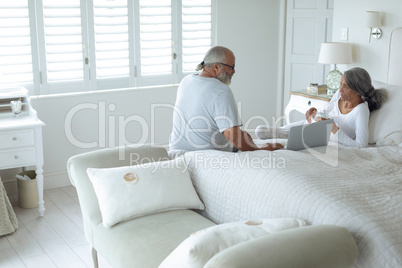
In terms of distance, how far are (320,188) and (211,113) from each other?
89cm

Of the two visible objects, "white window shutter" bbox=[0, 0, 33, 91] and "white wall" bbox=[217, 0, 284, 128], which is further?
"white wall" bbox=[217, 0, 284, 128]

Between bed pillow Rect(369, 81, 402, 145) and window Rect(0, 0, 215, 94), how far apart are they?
6.62ft

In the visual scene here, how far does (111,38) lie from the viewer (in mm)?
4371

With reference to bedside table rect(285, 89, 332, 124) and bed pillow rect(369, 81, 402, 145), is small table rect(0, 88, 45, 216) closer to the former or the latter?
bedside table rect(285, 89, 332, 124)

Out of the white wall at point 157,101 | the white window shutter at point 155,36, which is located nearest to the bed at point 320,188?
the white wall at point 157,101

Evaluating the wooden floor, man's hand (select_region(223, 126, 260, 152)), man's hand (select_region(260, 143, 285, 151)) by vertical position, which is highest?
man's hand (select_region(223, 126, 260, 152))

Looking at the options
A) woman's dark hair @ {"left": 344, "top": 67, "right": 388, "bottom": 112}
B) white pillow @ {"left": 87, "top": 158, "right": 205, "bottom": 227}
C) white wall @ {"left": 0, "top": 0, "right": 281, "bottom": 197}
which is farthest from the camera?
white wall @ {"left": 0, "top": 0, "right": 281, "bottom": 197}

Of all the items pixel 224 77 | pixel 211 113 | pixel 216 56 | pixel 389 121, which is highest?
pixel 216 56

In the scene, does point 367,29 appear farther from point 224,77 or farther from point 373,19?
point 224,77

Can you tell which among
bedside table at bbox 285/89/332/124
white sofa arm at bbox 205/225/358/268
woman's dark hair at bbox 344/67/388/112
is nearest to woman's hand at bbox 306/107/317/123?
woman's dark hair at bbox 344/67/388/112

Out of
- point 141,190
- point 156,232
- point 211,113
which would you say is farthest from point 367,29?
point 156,232

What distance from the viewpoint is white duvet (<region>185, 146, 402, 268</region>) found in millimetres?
1908

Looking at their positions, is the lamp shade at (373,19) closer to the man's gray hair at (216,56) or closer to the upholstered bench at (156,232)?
the man's gray hair at (216,56)

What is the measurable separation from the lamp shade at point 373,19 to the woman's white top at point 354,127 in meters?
0.92
